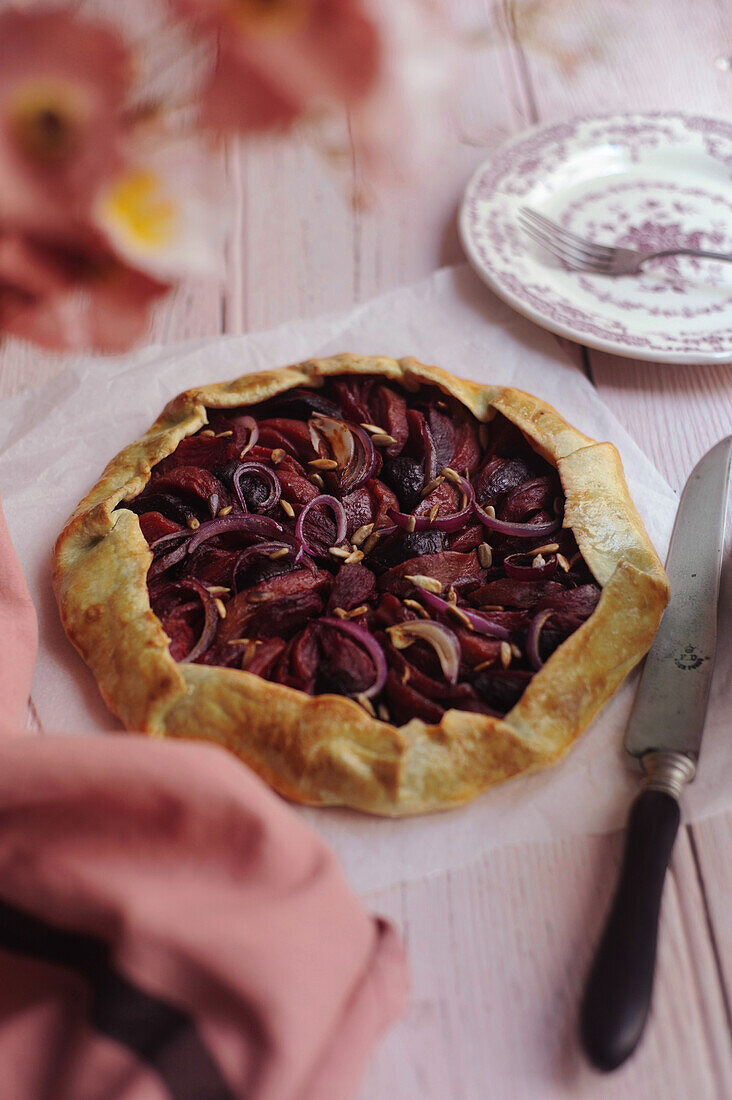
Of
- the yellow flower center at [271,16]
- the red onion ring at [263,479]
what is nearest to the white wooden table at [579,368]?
the yellow flower center at [271,16]

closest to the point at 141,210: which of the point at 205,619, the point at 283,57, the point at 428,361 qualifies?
the point at 283,57

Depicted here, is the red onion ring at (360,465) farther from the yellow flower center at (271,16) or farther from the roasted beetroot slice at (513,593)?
the yellow flower center at (271,16)

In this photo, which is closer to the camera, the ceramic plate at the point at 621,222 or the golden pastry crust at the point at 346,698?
the golden pastry crust at the point at 346,698

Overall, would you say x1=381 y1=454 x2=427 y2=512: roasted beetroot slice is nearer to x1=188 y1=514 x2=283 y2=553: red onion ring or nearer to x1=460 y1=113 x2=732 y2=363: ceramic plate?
x1=188 y1=514 x2=283 y2=553: red onion ring

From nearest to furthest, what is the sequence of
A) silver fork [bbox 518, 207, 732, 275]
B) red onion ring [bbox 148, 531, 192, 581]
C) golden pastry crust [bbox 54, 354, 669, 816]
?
golden pastry crust [bbox 54, 354, 669, 816] < red onion ring [bbox 148, 531, 192, 581] < silver fork [bbox 518, 207, 732, 275]

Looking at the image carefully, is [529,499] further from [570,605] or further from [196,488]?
[196,488]

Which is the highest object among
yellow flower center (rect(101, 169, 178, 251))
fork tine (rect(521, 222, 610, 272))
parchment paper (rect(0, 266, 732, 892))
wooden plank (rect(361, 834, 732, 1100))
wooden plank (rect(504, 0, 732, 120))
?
yellow flower center (rect(101, 169, 178, 251))

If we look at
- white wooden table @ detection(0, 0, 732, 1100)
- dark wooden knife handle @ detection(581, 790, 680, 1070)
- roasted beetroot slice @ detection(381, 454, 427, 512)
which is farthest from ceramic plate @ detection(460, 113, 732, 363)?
dark wooden knife handle @ detection(581, 790, 680, 1070)
